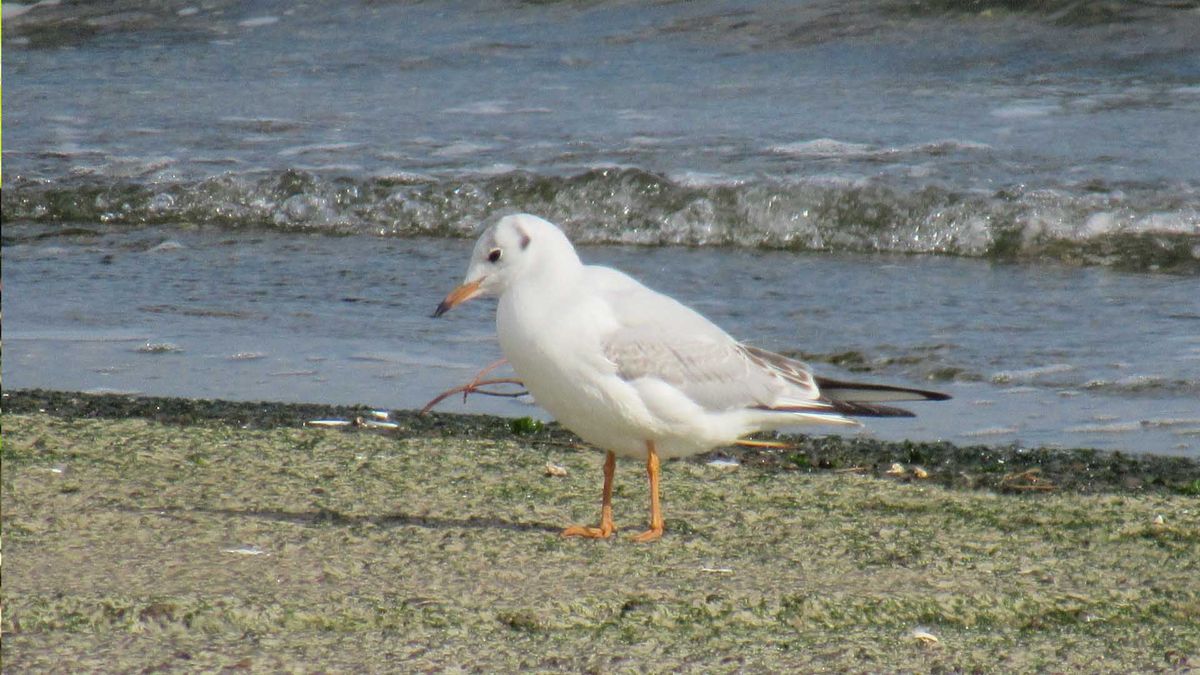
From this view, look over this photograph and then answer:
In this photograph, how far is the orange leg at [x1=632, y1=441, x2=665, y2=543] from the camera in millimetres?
3412

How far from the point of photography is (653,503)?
3.45 m

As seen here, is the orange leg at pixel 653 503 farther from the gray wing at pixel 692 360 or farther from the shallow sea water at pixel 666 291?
the shallow sea water at pixel 666 291

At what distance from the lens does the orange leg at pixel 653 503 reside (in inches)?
134

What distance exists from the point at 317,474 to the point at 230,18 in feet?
37.5

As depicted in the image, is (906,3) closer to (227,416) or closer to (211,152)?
(211,152)

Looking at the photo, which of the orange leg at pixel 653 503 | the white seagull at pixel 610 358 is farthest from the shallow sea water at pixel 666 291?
the orange leg at pixel 653 503

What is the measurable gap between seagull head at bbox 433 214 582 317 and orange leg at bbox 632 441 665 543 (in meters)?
0.44

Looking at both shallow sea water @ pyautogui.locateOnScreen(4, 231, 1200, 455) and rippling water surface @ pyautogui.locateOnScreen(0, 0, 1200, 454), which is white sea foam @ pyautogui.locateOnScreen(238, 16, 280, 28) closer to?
rippling water surface @ pyautogui.locateOnScreen(0, 0, 1200, 454)

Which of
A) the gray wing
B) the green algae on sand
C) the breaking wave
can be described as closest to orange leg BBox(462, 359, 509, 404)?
the green algae on sand

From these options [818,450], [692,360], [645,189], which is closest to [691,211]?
[645,189]

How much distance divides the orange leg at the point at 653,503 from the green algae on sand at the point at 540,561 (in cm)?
4

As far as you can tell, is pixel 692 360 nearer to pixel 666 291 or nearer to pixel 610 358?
pixel 610 358

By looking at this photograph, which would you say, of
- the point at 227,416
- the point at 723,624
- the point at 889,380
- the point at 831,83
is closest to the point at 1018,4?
→ the point at 831,83

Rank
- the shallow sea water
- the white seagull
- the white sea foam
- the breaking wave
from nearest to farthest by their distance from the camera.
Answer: the white seagull, the shallow sea water, the breaking wave, the white sea foam
